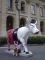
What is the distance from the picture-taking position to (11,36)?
12.0m

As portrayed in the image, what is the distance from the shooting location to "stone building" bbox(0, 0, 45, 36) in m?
33.9

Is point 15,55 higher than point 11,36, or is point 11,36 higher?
point 11,36

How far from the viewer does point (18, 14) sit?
112 feet

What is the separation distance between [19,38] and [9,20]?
26942mm

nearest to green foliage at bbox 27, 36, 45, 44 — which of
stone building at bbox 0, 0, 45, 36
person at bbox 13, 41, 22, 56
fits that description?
stone building at bbox 0, 0, 45, 36

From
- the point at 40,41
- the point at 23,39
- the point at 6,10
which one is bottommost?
the point at 40,41

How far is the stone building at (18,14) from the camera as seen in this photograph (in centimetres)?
3394

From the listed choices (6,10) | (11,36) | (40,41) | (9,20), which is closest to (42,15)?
(9,20)

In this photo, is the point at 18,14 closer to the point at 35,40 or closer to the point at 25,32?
the point at 35,40

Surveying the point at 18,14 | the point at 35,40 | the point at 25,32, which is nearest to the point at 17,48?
the point at 25,32

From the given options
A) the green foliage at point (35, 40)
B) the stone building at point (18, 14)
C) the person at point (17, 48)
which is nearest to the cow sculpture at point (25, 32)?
the person at point (17, 48)

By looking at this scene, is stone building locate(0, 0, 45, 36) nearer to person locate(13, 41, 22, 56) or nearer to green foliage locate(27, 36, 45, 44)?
green foliage locate(27, 36, 45, 44)

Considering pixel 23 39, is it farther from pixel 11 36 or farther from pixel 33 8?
pixel 33 8

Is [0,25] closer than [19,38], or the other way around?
[19,38]
